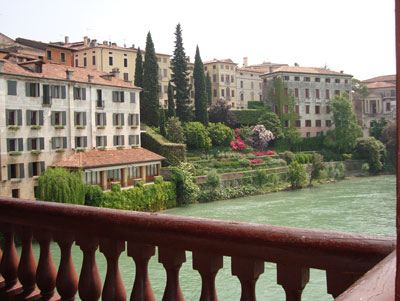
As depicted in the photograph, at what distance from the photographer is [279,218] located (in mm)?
26578

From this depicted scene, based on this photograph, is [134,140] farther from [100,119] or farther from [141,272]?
[141,272]

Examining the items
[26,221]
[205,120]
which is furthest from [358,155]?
[26,221]

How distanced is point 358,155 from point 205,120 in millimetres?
16936

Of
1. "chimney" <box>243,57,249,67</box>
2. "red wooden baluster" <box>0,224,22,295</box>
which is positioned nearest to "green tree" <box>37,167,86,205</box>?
"red wooden baluster" <box>0,224,22,295</box>

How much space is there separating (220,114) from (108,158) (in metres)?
20.0

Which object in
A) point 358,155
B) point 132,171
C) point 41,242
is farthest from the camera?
point 358,155

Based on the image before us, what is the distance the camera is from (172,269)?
1.74 m

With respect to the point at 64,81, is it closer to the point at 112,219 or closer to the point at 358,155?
the point at 112,219

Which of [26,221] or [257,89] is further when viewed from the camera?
[257,89]

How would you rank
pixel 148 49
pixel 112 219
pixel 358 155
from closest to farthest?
pixel 112 219, pixel 148 49, pixel 358 155

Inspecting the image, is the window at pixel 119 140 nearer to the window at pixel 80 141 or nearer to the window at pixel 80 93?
the window at pixel 80 141

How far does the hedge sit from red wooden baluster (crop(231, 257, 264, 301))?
33.8 meters

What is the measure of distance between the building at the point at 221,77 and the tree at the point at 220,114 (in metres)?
9.78

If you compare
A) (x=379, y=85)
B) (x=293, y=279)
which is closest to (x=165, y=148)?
(x=293, y=279)
